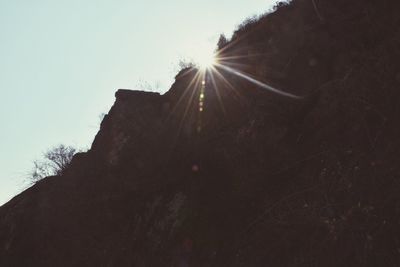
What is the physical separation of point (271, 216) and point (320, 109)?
370cm

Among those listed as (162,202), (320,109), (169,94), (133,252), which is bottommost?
(133,252)

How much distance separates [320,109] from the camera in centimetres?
1082

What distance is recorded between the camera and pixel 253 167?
10.9 meters

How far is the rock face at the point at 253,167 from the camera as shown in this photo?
25.3 feet

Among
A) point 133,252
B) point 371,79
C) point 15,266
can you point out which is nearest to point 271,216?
point 371,79

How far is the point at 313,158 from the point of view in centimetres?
958

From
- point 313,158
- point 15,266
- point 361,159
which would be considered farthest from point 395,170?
point 15,266

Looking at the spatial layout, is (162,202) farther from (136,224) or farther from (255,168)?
(255,168)

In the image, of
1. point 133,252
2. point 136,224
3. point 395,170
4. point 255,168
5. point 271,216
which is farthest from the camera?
point 136,224

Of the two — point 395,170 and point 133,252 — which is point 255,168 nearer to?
point 395,170

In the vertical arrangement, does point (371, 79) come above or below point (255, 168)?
above

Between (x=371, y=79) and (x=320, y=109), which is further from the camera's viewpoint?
(x=320, y=109)

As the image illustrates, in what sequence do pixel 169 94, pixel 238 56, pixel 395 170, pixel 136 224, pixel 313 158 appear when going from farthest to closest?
1. pixel 169 94
2. pixel 238 56
3. pixel 136 224
4. pixel 313 158
5. pixel 395 170

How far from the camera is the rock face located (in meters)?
7.70
